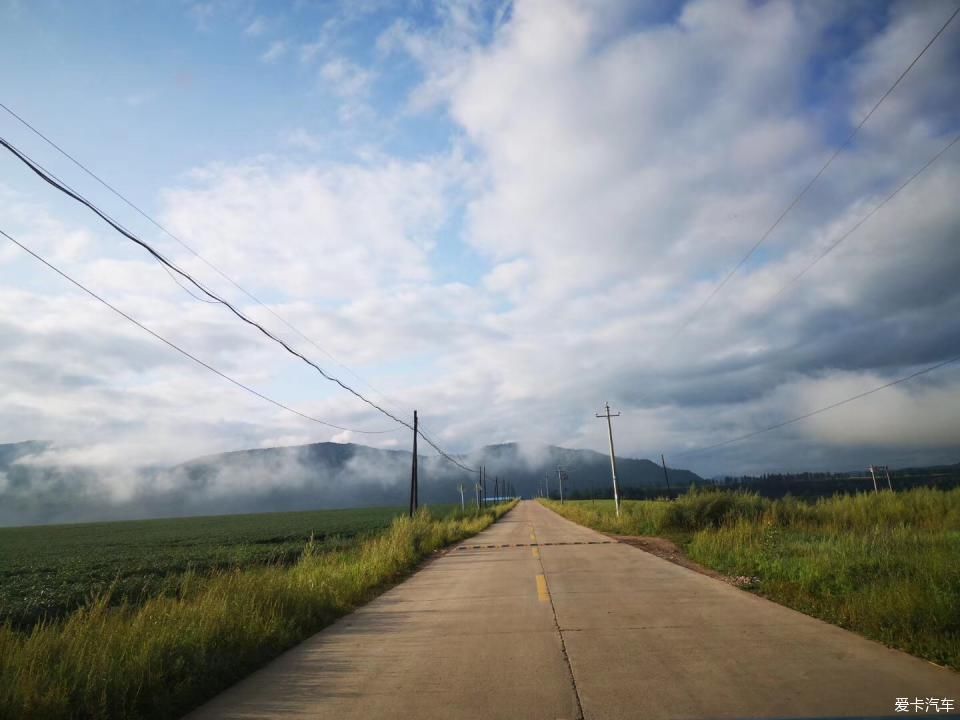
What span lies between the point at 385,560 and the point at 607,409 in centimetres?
3071

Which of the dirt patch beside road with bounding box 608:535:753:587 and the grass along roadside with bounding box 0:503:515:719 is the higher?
→ the grass along roadside with bounding box 0:503:515:719

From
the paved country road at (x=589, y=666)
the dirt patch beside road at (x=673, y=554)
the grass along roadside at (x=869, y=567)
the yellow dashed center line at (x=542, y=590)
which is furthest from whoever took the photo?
the dirt patch beside road at (x=673, y=554)

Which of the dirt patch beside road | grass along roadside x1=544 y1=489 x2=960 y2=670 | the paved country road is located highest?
grass along roadside x1=544 y1=489 x2=960 y2=670

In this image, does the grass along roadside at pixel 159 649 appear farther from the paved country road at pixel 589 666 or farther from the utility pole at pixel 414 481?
the utility pole at pixel 414 481

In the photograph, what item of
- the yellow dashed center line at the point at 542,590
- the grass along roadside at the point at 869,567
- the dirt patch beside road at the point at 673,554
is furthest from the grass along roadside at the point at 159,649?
the dirt patch beside road at the point at 673,554

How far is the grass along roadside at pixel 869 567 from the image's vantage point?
5.71 m

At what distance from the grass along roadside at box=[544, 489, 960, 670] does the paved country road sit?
46cm

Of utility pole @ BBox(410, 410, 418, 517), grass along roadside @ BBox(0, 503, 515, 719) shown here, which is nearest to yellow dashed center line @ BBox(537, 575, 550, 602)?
grass along roadside @ BBox(0, 503, 515, 719)

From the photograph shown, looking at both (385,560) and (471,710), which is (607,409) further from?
(471,710)

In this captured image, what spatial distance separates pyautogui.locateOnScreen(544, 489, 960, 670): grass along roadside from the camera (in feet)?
18.7

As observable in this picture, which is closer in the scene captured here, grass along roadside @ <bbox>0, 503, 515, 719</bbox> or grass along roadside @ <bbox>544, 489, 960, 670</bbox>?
grass along roadside @ <bbox>0, 503, 515, 719</bbox>

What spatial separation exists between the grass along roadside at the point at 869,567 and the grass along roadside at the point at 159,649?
6.92 m

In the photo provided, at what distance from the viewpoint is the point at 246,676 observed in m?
5.57

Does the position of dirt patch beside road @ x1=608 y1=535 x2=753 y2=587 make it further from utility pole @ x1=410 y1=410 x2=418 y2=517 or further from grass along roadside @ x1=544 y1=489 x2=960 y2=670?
utility pole @ x1=410 y1=410 x2=418 y2=517
